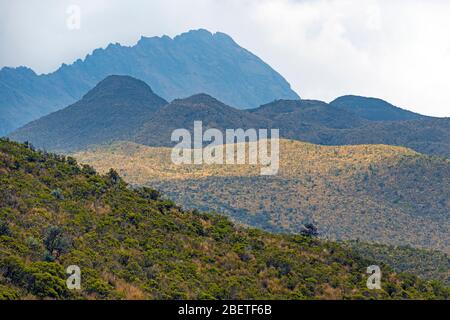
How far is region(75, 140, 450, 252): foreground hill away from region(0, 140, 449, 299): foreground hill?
5369cm

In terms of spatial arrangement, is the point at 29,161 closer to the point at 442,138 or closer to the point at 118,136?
the point at 118,136

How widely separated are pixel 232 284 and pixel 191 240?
20.8 ft

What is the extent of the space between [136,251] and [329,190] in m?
82.2

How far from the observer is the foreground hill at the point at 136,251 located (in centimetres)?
2738

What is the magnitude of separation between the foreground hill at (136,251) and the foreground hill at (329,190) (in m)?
53.7

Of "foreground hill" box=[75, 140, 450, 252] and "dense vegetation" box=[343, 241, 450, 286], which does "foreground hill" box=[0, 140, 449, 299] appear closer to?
"dense vegetation" box=[343, 241, 450, 286]

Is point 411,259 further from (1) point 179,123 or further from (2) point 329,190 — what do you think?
(1) point 179,123

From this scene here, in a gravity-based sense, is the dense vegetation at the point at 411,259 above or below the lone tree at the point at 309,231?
below
